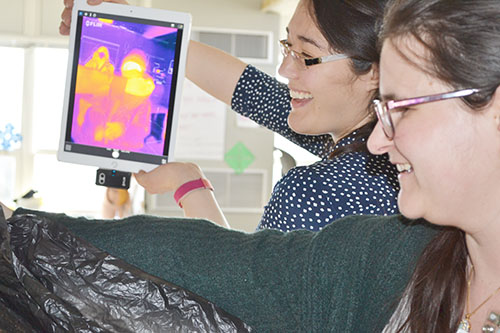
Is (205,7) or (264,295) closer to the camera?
(264,295)

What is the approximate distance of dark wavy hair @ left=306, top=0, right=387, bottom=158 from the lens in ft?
4.37

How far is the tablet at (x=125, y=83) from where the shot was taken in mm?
1492

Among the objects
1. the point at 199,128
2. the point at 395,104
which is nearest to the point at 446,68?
the point at 395,104

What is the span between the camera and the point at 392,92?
905 mm

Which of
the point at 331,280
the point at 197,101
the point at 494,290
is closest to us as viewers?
the point at 494,290

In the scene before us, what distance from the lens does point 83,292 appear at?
3.82 feet

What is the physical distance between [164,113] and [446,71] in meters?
0.78

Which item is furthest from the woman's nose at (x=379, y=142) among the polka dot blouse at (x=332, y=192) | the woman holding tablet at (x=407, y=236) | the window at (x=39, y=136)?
the window at (x=39, y=136)

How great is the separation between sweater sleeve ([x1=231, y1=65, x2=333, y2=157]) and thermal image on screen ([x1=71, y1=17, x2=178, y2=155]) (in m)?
0.34

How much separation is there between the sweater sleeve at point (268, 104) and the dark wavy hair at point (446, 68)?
2.44 ft

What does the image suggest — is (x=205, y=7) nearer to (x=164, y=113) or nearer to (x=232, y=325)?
(x=164, y=113)

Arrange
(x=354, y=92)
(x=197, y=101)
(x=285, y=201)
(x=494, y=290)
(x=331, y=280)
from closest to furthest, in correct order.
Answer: (x=494, y=290)
(x=331, y=280)
(x=285, y=201)
(x=354, y=92)
(x=197, y=101)

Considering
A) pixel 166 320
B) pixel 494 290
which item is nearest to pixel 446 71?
pixel 494 290

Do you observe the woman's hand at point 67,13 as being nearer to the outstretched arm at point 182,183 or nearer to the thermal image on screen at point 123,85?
the thermal image on screen at point 123,85
